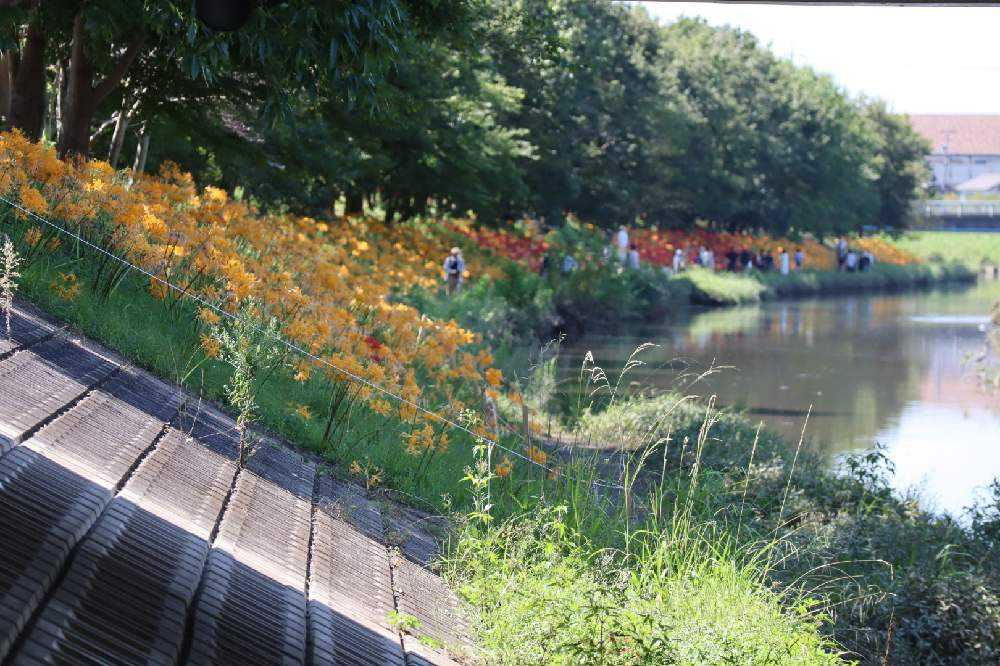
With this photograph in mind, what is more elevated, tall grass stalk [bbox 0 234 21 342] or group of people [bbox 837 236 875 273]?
tall grass stalk [bbox 0 234 21 342]

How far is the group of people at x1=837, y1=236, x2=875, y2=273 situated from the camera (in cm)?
7156

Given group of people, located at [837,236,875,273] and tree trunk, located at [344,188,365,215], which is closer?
tree trunk, located at [344,188,365,215]

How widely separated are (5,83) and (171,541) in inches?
489

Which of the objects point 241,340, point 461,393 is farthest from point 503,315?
point 241,340

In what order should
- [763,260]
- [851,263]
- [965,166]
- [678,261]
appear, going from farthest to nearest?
[965,166] → [851,263] → [763,260] → [678,261]

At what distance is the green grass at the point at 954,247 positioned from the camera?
286 feet

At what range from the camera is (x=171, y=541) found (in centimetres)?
560

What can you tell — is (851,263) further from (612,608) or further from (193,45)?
(612,608)

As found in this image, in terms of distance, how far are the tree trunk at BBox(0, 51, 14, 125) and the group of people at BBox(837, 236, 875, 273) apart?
58.3 metres

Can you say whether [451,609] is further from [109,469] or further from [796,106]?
[796,106]

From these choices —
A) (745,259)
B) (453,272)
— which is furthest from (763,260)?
(453,272)

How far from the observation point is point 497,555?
23.8 ft

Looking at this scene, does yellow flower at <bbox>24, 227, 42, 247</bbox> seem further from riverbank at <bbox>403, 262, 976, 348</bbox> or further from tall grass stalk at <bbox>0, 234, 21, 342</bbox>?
riverbank at <bbox>403, 262, 976, 348</bbox>

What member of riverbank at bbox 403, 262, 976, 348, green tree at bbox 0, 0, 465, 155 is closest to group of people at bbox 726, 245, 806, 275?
riverbank at bbox 403, 262, 976, 348
